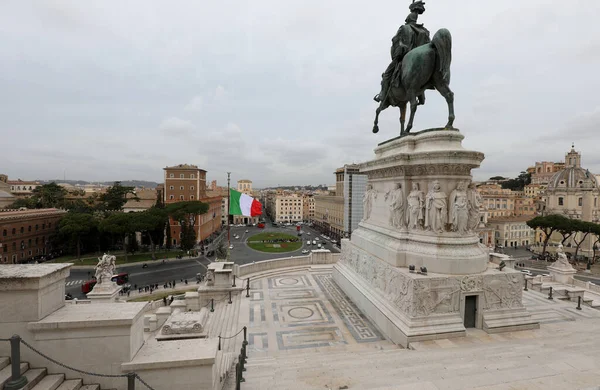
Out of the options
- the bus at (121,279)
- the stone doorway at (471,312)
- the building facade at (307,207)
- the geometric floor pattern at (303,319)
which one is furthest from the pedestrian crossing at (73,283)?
the building facade at (307,207)

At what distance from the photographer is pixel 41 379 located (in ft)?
14.4

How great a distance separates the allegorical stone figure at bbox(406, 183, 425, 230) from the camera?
1073cm

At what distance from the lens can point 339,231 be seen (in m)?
70.6

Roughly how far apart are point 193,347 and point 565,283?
21347 millimetres

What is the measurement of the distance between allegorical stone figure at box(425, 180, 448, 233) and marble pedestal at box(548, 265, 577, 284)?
13.1m

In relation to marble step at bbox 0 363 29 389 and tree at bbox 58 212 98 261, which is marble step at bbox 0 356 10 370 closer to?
marble step at bbox 0 363 29 389

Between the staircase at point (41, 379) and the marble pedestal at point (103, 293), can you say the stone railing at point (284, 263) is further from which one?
the staircase at point (41, 379)

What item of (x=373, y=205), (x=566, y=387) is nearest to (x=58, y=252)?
(x=373, y=205)

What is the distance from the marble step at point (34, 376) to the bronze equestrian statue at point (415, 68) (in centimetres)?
1252

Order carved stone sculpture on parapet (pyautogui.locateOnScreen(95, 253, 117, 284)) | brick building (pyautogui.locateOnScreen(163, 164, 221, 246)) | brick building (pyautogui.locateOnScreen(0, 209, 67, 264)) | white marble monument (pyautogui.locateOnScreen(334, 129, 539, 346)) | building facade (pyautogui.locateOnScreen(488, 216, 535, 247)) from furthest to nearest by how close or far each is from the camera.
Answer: brick building (pyautogui.locateOnScreen(163, 164, 221, 246)) < building facade (pyautogui.locateOnScreen(488, 216, 535, 247)) < brick building (pyautogui.locateOnScreen(0, 209, 67, 264)) < carved stone sculpture on parapet (pyautogui.locateOnScreen(95, 253, 117, 284)) < white marble monument (pyautogui.locateOnScreen(334, 129, 539, 346))

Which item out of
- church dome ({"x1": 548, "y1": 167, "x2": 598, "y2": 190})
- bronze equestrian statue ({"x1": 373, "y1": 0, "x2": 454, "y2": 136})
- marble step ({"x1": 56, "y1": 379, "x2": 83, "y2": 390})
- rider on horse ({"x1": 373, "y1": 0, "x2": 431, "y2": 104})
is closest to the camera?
marble step ({"x1": 56, "y1": 379, "x2": 83, "y2": 390})

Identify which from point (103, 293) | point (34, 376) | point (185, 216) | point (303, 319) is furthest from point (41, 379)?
point (185, 216)

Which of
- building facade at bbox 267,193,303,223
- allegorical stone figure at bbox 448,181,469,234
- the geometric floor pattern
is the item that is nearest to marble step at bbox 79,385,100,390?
the geometric floor pattern

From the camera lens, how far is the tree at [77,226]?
1610 inches
